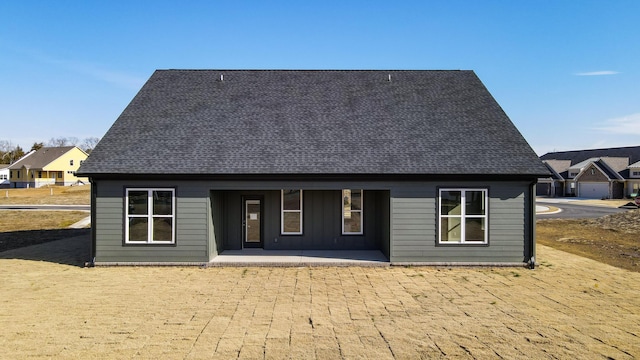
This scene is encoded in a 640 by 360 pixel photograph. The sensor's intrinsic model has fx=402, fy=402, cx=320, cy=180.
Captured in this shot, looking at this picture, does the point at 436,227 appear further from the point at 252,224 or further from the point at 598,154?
the point at 598,154

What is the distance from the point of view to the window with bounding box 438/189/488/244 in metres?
12.5

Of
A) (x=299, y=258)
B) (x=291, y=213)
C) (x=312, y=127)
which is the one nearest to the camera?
(x=299, y=258)

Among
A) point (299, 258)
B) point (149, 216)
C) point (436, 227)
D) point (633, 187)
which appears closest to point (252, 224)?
point (299, 258)

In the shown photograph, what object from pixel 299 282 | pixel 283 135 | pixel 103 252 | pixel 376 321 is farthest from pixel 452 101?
pixel 103 252

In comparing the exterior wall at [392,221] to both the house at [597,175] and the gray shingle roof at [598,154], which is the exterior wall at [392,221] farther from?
the gray shingle roof at [598,154]

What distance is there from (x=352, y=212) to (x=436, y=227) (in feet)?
10.5

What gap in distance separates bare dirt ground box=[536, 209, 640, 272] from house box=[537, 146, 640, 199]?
82.9 ft

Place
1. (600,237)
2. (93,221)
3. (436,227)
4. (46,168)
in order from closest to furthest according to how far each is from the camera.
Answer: (93,221) < (436,227) < (600,237) < (46,168)

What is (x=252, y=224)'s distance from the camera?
14.5 metres

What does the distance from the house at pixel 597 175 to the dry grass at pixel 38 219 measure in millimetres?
48506

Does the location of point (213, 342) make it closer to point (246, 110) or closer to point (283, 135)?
point (283, 135)

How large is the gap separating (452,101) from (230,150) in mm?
8674

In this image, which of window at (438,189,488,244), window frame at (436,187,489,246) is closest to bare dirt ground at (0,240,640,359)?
window frame at (436,187,489,246)

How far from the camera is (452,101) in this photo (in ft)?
51.0
